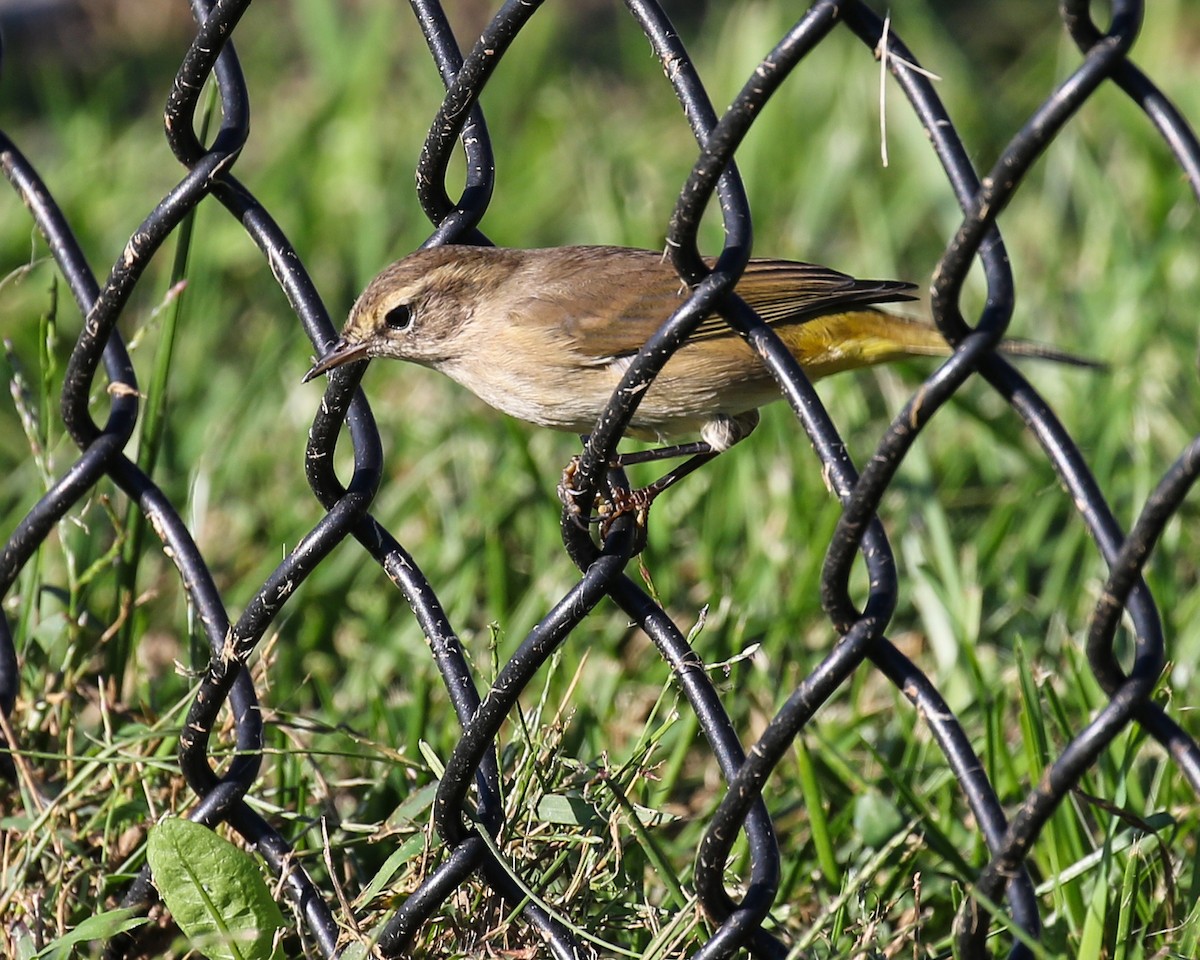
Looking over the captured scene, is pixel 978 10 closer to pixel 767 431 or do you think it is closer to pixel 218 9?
pixel 767 431

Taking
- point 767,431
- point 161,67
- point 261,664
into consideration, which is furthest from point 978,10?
point 261,664

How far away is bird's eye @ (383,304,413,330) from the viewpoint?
257 centimetres

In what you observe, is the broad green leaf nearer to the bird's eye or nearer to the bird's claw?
the bird's claw

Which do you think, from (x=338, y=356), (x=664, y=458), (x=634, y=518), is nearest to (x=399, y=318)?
(x=664, y=458)

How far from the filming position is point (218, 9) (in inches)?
66.6

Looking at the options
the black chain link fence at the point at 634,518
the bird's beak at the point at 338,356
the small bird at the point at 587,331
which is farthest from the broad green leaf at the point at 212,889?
the small bird at the point at 587,331

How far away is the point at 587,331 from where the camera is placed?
2689 mm

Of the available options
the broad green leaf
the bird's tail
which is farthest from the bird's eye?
the broad green leaf

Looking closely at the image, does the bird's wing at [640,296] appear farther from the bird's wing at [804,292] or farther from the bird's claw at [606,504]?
the bird's claw at [606,504]

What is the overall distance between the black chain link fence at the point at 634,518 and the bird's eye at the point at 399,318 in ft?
1.82

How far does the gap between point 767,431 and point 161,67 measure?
14.9 feet

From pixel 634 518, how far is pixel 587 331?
1128mm

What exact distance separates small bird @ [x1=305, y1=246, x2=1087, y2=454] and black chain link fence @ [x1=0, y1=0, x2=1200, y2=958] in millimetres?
617

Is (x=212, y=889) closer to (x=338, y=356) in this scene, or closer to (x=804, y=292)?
(x=338, y=356)
